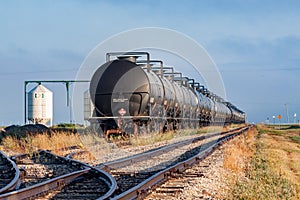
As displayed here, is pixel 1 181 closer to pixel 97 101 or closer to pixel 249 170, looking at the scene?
pixel 249 170

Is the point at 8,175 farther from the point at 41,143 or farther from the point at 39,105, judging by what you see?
the point at 39,105

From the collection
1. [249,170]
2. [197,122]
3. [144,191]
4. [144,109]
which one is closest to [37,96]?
[197,122]

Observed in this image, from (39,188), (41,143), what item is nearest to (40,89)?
(41,143)

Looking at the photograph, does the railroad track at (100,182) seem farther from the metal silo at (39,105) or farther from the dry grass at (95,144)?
the metal silo at (39,105)

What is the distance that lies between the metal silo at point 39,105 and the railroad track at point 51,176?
85.1ft

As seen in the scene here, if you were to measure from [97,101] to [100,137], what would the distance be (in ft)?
5.07

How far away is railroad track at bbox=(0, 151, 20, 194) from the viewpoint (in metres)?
7.04

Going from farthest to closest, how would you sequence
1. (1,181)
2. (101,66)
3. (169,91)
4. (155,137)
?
(169,91) < (155,137) < (101,66) < (1,181)

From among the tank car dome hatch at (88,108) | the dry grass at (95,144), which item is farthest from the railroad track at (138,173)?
the tank car dome hatch at (88,108)

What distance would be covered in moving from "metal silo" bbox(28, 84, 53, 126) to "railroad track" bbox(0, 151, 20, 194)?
2617 centimetres

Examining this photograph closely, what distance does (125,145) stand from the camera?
17.1 meters

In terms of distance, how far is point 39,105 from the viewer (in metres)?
38.3

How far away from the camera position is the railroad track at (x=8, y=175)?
704 cm

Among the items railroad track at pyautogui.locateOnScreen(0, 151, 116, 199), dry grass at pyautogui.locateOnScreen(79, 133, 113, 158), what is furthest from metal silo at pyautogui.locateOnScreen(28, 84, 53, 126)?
railroad track at pyautogui.locateOnScreen(0, 151, 116, 199)
